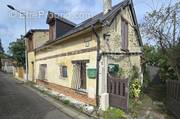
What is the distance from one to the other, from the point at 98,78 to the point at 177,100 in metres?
3.81

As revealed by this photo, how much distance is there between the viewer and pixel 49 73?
2050cm

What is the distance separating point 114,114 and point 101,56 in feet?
10.1

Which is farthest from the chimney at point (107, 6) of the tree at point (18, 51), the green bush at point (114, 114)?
the tree at point (18, 51)

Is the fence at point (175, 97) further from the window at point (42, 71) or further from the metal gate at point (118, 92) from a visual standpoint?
the window at point (42, 71)

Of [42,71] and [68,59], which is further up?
[68,59]

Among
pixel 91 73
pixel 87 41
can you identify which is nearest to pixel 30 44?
pixel 87 41

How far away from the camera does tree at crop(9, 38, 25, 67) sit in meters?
37.8

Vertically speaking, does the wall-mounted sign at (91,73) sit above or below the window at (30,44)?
below

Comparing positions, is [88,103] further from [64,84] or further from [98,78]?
[64,84]

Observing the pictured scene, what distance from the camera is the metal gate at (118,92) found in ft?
35.0

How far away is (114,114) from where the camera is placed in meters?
10.0

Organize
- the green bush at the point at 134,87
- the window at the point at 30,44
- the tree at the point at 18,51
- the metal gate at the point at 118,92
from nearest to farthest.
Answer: the metal gate at the point at 118,92 → the green bush at the point at 134,87 → the window at the point at 30,44 → the tree at the point at 18,51

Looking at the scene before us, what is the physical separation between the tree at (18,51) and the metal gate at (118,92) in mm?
28456

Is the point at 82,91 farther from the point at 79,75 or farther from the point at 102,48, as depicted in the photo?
the point at 102,48
